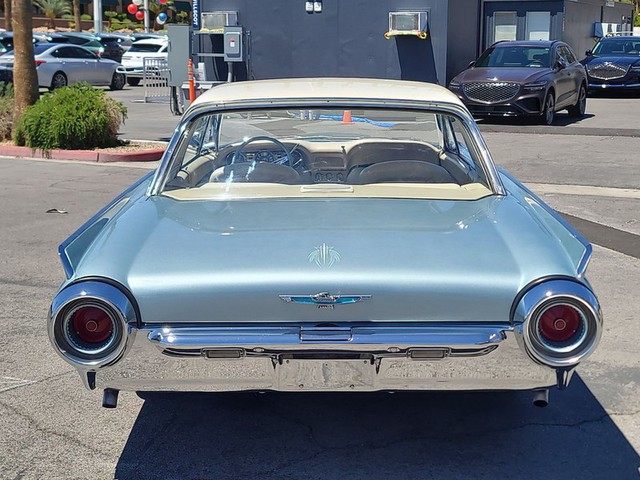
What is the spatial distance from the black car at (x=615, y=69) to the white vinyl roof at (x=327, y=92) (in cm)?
2035

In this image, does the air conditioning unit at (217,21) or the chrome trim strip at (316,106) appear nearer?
the chrome trim strip at (316,106)

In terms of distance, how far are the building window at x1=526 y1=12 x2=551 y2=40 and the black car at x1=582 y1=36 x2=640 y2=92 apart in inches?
54.5

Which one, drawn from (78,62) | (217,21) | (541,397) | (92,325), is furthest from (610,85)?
(92,325)

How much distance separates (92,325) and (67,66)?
23.4 metres

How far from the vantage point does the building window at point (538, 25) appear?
2561cm

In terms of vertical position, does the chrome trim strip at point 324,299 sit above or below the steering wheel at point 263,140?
below

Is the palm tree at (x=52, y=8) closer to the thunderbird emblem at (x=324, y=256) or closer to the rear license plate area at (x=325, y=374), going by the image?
the thunderbird emblem at (x=324, y=256)

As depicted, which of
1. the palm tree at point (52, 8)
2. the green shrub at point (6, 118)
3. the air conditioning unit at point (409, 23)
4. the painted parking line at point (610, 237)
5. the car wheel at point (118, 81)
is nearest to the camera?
the painted parking line at point (610, 237)

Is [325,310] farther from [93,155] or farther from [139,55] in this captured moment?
[139,55]

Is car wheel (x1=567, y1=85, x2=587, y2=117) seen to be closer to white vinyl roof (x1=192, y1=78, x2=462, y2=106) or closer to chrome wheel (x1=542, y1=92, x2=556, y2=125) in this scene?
chrome wheel (x1=542, y1=92, x2=556, y2=125)

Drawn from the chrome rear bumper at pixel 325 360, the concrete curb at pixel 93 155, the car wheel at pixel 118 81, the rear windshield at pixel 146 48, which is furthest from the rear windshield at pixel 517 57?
the chrome rear bumper at pixel 325 360

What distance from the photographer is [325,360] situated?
3.40 meters

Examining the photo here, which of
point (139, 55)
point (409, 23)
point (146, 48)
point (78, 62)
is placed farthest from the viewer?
point (146, 48)

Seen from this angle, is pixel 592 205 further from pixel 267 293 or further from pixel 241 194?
pixel 267 293
